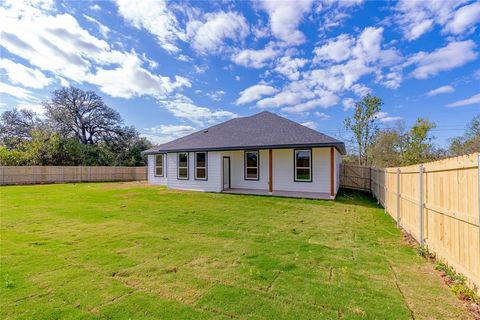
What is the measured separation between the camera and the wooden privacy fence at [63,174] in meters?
19.7

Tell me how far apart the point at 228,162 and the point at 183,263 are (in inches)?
421

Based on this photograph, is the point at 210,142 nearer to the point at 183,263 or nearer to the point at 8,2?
the point at 8,2

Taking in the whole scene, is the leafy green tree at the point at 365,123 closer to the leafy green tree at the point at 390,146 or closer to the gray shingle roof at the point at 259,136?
the leafy green tree at the point at 390,146

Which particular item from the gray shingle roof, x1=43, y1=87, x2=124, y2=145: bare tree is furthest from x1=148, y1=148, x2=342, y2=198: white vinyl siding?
x1=43, y1=87, x2=124, y2=145: bare tree

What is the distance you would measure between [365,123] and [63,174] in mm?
28556

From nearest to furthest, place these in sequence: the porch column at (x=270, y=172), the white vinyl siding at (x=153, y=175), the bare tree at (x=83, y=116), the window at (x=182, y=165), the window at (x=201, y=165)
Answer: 1. the porch column at (x=270, y=172)
2. the window at (x=201, y=165)
3. the window at (x=182, y=165)
4. the white vinyl siding at (x=153, y=175)
5. the bare tree at (x=83, y=116)

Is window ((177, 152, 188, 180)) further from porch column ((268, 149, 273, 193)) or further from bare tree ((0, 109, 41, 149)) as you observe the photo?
bare tree ((0, 109, 41, 149))

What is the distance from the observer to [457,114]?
19203mm

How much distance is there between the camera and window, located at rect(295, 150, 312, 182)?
39.9 feet

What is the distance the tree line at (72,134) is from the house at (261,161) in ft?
60.6

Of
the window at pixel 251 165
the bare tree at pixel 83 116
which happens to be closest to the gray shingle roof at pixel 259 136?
the window at pixel 251 165

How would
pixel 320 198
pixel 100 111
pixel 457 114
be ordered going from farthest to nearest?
pixel 100 111, pixel 457 114, pixel 320 198

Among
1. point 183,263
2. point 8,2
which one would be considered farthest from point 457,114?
point 8,2

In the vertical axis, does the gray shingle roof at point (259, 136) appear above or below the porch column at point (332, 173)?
above
